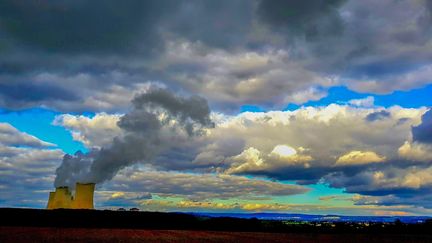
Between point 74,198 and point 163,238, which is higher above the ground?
point 74,198

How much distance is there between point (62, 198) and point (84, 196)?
519 inches

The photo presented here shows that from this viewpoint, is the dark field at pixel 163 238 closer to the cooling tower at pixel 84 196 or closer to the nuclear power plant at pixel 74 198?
the cooling tower at pixel 84 196

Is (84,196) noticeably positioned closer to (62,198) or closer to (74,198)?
(74,198)

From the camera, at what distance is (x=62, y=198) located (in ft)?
421

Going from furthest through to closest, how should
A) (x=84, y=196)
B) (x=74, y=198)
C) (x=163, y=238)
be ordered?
(x=74, y=198) < (x=84, y=196) < (x=163, y=238)

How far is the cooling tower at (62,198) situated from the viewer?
420 feet

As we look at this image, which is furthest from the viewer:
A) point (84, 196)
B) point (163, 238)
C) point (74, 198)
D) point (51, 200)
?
point (51, 200)

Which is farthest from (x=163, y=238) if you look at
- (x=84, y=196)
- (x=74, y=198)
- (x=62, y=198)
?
(x=62, y=198)

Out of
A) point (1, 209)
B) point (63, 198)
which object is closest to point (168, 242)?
point (63, 198)

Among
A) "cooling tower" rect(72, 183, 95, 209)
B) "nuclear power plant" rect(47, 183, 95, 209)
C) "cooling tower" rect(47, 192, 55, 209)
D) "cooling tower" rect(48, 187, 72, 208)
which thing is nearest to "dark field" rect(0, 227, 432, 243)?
"cooling tower" rect(72, 183, 95, 209)

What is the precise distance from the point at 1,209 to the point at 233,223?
90.9 metres

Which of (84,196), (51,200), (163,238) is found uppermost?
(84,196)

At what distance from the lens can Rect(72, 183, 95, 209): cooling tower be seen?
117500 mm

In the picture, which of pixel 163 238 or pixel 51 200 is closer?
pixel 163 238
